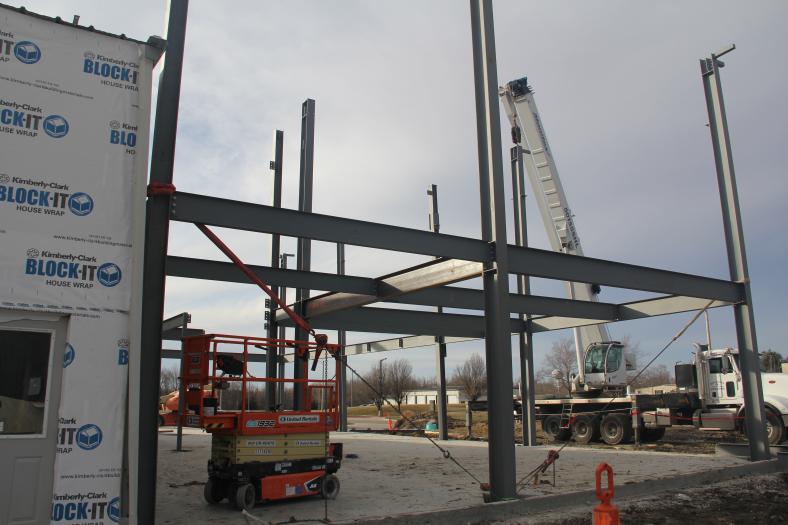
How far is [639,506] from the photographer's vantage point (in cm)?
972

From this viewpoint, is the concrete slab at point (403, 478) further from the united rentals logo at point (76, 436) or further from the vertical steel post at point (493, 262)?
the united rentals logo at point (76, 436)

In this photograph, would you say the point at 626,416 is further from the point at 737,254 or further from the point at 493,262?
the point at 493,262

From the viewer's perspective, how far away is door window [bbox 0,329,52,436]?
5.96m

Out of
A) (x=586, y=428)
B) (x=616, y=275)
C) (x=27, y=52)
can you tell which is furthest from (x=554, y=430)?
(x=27, y=52)

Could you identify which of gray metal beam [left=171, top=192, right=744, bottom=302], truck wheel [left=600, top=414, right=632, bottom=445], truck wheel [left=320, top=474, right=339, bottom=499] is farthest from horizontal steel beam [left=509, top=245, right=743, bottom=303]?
truck wheel [left=600, top=414, right=632, bottom=445]

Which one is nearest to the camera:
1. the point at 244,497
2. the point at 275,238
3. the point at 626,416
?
the point at 244,497

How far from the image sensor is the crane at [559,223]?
22016 mm

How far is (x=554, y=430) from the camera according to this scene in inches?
925

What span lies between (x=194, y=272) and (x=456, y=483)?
632 cm

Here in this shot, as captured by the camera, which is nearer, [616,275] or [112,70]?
[112,70]

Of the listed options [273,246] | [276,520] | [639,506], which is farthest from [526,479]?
[273,246]

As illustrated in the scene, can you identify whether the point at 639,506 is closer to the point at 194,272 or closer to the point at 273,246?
the point at 194,272

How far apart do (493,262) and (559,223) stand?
43.5 feet

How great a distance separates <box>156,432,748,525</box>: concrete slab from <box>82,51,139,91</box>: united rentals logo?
18.5ft
